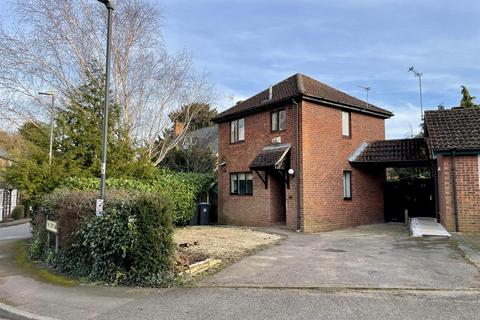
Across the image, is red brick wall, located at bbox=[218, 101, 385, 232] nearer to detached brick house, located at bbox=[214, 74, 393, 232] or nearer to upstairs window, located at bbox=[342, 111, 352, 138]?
detached brick house, located at bbox=[214, 74, 393, 232]

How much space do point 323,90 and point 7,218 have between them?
100 feet

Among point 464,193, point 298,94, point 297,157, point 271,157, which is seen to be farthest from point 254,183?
point 464,193

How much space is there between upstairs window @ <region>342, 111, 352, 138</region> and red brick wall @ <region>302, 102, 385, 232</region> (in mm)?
176

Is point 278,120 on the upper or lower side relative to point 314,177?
upper

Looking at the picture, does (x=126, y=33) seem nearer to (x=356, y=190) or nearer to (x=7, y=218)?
(x=356, y=190)

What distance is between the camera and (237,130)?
19.9 m

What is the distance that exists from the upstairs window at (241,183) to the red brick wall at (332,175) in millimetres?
3376

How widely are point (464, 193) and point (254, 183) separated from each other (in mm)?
8402

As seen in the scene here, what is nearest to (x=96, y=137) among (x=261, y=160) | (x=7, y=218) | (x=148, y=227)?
(x=261, y=160)

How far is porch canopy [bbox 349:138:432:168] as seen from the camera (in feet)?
56.0

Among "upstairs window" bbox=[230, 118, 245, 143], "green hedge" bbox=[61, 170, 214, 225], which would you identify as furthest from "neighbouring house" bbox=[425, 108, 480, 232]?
"green hedge" bbox=[61, 170, 214, 225]

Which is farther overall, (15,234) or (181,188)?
(15,234)

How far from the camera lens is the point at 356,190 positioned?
18344 mm

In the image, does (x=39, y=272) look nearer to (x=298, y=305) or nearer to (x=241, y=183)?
(x=298, y=305)
